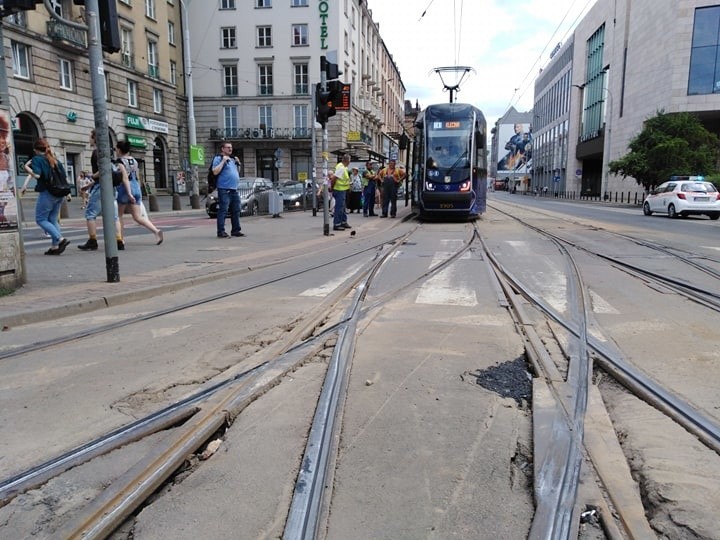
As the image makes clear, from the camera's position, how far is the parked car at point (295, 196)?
2464 cm

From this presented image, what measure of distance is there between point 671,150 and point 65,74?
37.5m

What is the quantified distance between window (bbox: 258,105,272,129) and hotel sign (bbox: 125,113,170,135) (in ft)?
31.7

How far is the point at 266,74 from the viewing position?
48.2 m

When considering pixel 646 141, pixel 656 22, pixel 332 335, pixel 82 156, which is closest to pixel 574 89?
pixel 656 22

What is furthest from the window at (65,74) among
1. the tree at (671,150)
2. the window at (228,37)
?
the tree at (671,150)

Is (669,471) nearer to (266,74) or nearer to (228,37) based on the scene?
(266,74)

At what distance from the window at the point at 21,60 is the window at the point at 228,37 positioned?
22.7 metres

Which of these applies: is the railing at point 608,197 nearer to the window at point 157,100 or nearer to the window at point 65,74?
the window at point 157,100

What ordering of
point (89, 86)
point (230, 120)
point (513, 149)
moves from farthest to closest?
1. point (513, 149)
2. point (230, 120)
3. point (89, 86)

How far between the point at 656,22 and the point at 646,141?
1711cm

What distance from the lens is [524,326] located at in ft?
16.0

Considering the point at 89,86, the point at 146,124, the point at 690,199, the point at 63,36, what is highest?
the point at 63,36

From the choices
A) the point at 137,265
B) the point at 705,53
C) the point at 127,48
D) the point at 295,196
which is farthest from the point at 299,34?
the point at 137,265

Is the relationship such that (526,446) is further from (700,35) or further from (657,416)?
(700,35)
